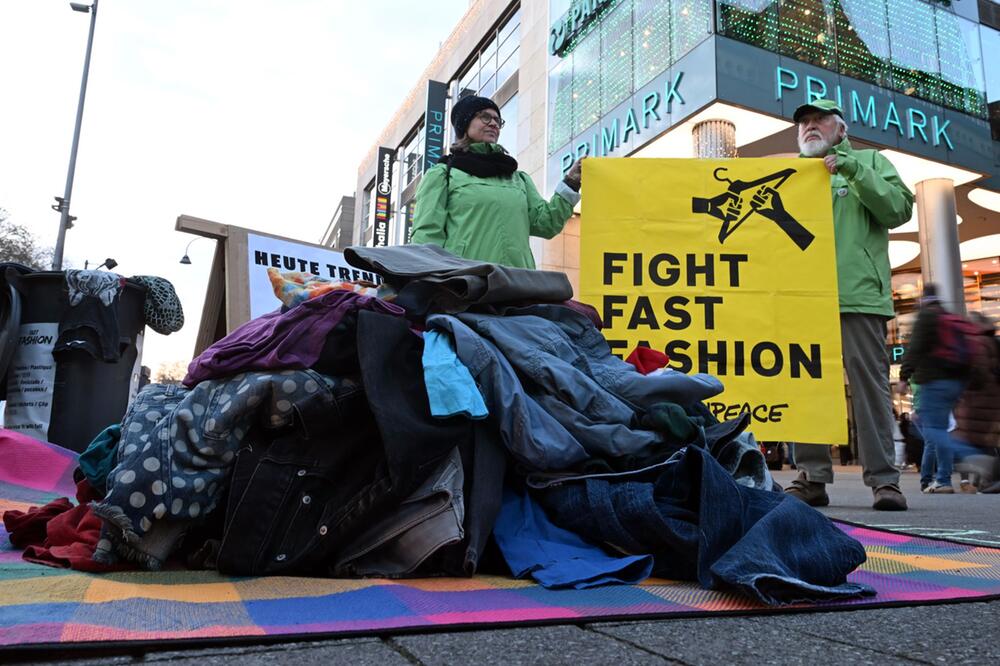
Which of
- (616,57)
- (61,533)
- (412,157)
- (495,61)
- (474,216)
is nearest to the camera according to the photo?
(61,533)

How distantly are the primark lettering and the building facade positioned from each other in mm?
21

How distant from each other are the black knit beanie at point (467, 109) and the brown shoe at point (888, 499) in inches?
109

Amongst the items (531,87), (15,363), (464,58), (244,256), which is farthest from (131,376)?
(464,58)

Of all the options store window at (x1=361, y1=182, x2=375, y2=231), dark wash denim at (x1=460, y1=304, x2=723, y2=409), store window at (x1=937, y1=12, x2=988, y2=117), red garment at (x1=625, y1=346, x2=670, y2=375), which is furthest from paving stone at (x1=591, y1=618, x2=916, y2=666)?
store window at (x1=361, y1=182, x2=375, y2=231)

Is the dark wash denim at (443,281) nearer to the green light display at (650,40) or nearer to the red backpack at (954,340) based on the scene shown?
the red backpack at (954,340)

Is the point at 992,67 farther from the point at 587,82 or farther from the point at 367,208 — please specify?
the point at 367,208

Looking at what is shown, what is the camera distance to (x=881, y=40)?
1234 centimetres

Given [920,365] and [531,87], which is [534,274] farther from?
[531,87]

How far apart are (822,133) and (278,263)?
3227mm

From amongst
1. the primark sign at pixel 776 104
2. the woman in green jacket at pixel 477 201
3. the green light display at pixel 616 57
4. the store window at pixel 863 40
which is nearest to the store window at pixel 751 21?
the primark sign at pixel 776 104

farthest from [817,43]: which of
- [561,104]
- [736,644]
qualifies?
[736,644]

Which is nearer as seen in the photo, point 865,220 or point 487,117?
point 487,117

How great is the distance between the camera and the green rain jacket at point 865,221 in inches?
153

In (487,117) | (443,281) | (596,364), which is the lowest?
(596,364)
